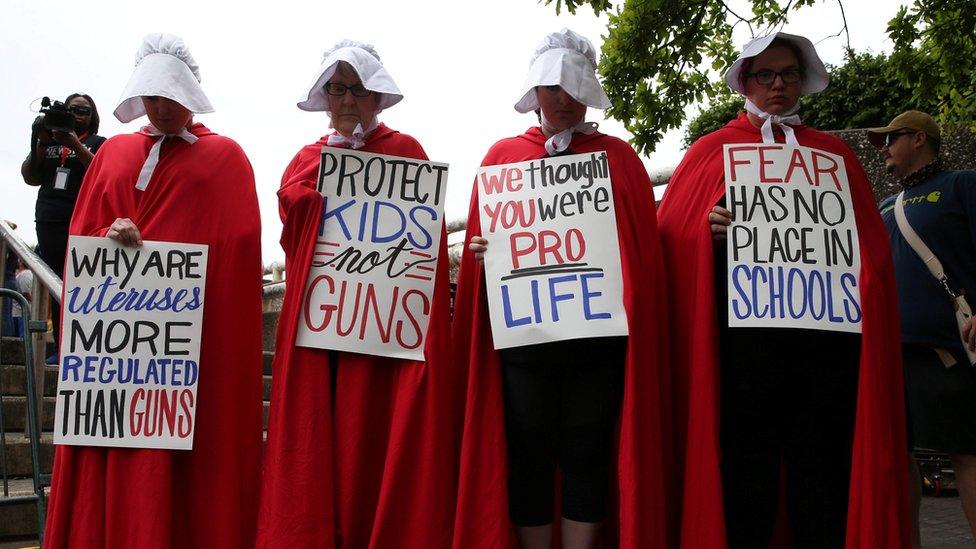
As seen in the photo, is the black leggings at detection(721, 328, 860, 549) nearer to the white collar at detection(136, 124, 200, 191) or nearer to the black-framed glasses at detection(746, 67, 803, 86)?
the black-framed glasses at detection(746, 67, 803, 86)

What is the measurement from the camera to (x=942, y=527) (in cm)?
586

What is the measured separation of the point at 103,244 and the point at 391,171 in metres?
1.19

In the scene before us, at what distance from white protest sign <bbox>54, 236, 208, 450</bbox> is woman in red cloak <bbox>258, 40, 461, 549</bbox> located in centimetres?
38

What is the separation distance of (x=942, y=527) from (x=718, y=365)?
3069 millimetres

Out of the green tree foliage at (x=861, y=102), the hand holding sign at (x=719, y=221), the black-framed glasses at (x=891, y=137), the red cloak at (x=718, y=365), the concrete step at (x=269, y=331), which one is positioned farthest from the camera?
the green tree foliage at (x=861, y=102)

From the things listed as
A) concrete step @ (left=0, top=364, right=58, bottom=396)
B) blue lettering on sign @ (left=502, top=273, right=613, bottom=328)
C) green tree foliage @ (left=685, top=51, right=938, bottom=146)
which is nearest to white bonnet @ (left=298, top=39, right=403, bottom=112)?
blue lettering on sign @ (left=502, top=273, right=613, bottom=328)

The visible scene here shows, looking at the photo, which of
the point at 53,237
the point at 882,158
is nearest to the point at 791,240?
the point at 882,158

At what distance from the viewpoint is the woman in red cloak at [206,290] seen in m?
3.85

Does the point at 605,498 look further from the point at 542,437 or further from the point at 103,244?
the point at 103,244

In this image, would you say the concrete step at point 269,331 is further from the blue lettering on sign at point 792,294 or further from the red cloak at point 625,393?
the blue lettering on sign at point 792,294

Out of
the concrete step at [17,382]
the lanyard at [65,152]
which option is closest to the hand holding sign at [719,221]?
the lanyard at [65,152]

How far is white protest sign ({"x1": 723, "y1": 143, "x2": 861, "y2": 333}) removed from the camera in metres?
3.60

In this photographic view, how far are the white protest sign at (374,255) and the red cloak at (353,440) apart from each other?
2.4 inches

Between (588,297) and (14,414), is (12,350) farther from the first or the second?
(588,297)
